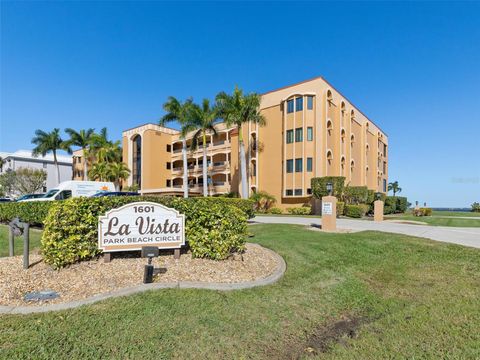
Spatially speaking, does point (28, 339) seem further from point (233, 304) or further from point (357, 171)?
point (357, 171)

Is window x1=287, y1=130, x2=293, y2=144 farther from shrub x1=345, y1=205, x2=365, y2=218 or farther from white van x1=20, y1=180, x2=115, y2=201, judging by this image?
white van x1=20, y1=180, x2=115, y2=201

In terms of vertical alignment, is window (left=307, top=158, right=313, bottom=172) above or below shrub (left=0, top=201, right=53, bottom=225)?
above

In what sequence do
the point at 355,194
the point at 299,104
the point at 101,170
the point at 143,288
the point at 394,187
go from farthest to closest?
the point at 394,187, the point at 101,170, the point at 299,104, the point at 355,194, the point at 143,288

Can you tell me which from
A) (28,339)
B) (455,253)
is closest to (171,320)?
(28,339)

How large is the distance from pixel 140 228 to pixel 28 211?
36.2ft

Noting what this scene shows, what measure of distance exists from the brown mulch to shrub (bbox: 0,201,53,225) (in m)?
6.65

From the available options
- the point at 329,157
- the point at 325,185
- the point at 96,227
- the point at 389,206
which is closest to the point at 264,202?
the point at 325,185

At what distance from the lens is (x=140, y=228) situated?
5.70 metres

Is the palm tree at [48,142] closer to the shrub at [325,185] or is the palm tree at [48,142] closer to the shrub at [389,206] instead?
the shrub at [325,185]

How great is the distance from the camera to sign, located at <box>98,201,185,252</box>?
5.45 meters

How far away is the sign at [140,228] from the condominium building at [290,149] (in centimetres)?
2400

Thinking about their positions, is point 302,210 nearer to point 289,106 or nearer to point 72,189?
point 289,106

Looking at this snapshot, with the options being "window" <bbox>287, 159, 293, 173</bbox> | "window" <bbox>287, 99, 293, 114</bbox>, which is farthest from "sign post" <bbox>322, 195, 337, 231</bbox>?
"window" <bbox>287, 99, 293, 114</bbox>

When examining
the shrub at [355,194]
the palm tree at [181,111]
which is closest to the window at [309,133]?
the shrub at [355,194]
